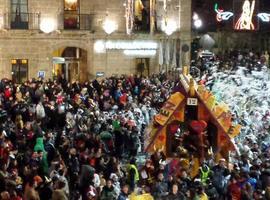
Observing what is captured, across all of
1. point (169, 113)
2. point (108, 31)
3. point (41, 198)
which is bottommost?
point (41, 198)

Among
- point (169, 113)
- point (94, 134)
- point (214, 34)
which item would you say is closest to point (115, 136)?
point (94, 134)

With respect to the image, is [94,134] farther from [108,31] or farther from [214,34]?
[214,34]

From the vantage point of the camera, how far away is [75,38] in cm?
3781

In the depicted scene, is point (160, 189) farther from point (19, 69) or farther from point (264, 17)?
point (264, 17)

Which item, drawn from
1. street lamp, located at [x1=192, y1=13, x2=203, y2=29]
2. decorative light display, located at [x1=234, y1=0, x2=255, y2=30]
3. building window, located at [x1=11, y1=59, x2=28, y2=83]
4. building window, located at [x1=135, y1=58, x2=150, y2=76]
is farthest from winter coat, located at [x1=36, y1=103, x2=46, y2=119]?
decorative light display, located at [x1=234, y1=0, x2=255, y2=30]

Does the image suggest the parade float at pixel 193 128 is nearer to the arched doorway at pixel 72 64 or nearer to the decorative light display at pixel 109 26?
the decorative light display at pixel 109 26

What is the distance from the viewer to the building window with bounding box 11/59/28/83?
37.2 metres

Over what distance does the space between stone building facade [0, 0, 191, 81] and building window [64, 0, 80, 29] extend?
106mm

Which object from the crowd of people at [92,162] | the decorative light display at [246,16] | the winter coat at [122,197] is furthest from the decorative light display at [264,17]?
the winter coat at [122,197]

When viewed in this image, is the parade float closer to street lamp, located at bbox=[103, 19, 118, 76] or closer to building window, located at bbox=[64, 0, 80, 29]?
street lamp, located at bbox=[103, 19, 118, 76]

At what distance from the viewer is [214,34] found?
4378cm

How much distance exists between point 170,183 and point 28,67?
22782 millimetres

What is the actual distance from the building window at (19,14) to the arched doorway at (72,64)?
2438mm

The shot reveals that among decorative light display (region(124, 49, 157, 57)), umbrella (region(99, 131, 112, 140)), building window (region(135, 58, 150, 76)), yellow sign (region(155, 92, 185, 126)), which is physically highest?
decorative light display (region(124, 49, 157, 57))
